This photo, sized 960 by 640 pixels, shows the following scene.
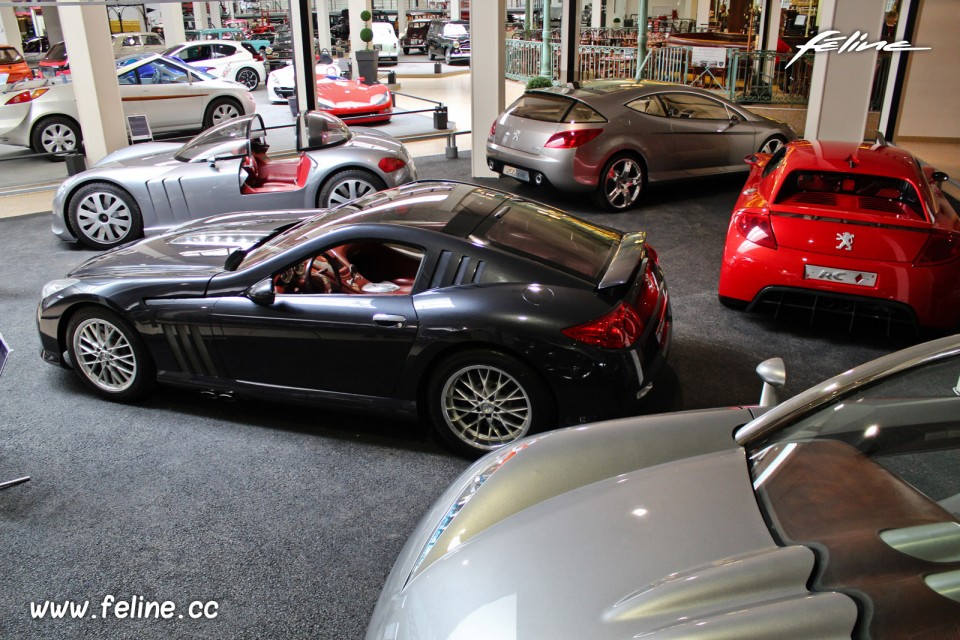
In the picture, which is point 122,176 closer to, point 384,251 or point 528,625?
point 384,251

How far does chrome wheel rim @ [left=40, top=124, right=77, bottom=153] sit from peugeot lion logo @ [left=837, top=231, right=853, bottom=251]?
10359mm

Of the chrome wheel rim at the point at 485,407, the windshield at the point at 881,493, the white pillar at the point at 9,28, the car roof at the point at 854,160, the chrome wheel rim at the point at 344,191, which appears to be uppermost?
the white pillar at the point at 9,28

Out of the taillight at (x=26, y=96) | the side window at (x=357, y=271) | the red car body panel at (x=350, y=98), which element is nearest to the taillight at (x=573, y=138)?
the side window at (x=357, y=271)

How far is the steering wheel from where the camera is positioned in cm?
395

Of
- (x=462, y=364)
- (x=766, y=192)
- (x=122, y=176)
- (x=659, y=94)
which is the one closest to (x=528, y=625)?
(x=462, y=364)

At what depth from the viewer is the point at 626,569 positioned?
1.72m

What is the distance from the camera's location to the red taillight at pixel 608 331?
341 cm

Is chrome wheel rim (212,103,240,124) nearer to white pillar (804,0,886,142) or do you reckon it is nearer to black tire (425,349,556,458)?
white pillar (804,0,886,142)

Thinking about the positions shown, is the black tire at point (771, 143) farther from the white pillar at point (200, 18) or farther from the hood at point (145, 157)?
the white pillar at point (200, 18)

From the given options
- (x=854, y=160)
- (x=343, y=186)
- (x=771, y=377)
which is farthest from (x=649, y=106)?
(x=771, y=377)

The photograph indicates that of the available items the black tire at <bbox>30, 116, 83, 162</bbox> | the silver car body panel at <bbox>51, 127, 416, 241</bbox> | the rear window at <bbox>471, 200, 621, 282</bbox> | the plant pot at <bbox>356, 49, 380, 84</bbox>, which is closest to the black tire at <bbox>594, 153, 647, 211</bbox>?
the silver car body panel at <bbox>51, 127, 416, 241</bbox>

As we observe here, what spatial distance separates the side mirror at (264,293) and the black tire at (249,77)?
15091mm

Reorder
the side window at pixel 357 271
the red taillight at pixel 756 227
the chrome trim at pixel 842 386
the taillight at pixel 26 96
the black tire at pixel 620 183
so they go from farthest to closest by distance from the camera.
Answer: the taillight at pixel 26 96, the black tire at pixel 620 183, the red taillight at pixel 756 227, the side window at pixel 357 271, the chrome trim at pixel 842 386

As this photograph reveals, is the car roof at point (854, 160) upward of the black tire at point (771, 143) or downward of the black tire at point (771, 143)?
upward
